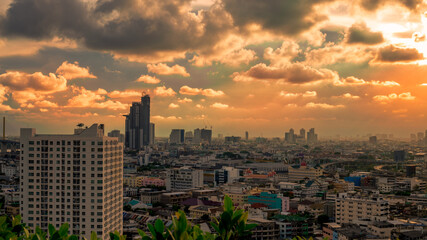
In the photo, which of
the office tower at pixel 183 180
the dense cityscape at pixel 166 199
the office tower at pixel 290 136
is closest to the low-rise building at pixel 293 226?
the dense cityscape at pixel 166 199

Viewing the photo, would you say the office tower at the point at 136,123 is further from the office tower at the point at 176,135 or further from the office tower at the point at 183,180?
the office tower at the point at 183,180

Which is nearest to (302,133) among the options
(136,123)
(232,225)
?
(136,123)

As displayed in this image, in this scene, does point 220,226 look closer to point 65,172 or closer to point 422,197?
point 65,172

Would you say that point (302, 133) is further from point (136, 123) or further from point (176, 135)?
point (136, 123)

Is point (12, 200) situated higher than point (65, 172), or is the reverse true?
point (65, 172)

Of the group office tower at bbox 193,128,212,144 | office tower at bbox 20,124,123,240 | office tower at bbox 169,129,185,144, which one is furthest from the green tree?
office tower at bbox 169,129,185,144

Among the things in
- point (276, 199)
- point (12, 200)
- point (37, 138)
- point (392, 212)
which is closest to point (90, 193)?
point (37, 138)
